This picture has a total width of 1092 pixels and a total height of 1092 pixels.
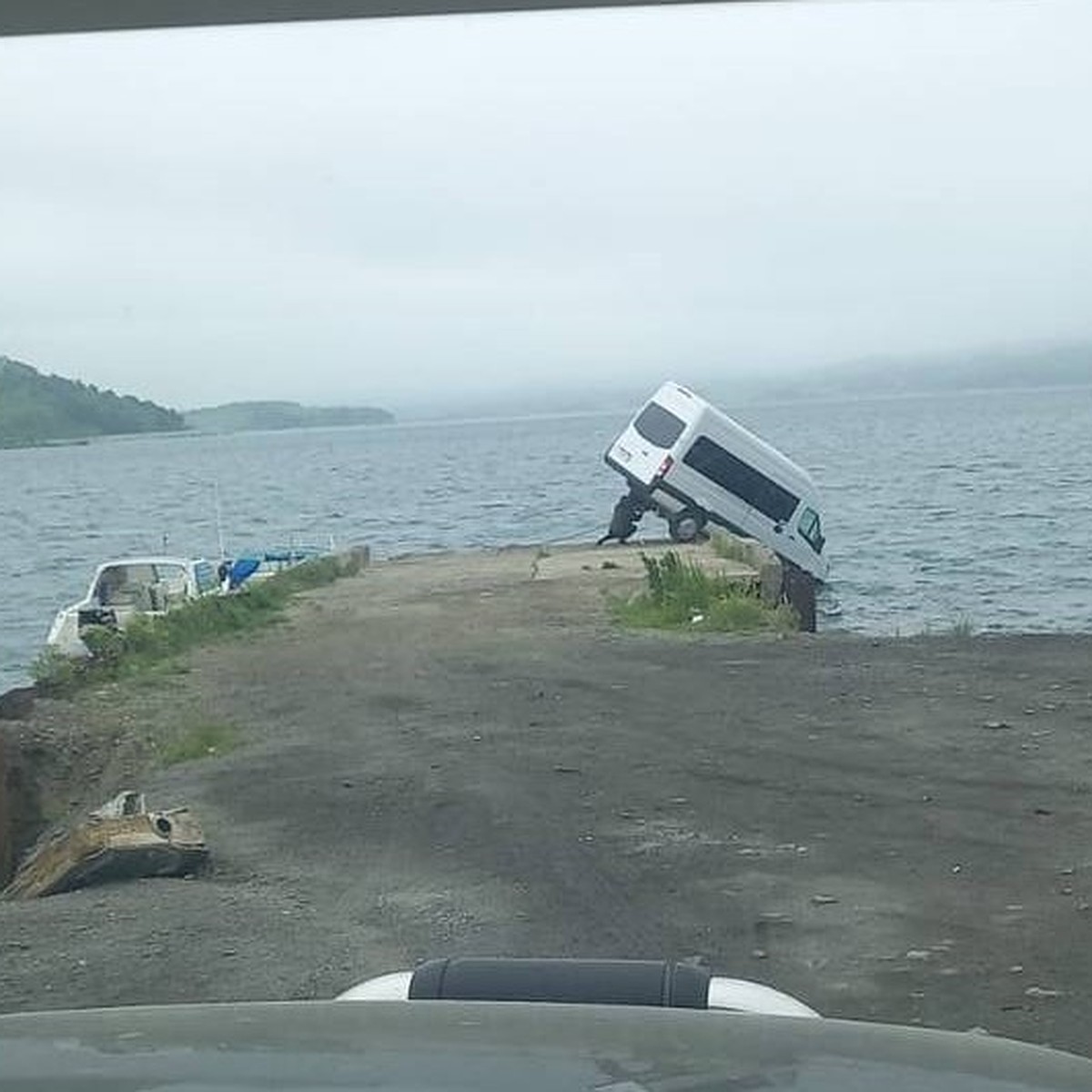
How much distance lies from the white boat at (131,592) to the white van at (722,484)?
7752 mm

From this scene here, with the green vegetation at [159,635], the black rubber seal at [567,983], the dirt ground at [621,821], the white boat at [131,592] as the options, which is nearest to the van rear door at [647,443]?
the green vegetation at [159,635]

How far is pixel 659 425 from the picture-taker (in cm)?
3541

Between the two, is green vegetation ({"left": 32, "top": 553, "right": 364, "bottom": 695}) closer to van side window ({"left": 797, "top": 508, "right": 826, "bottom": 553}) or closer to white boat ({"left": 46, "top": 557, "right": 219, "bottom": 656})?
white boat ({"left": 46, "top": 557, "right": 219, "bottom": 656})

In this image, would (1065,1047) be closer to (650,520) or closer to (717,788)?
(717,788)

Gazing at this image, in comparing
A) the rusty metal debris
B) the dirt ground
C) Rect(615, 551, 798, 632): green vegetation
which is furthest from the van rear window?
the rusty metal debris

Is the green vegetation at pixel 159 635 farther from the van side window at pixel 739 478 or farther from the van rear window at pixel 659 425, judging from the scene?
the van side window at pixel 739 478

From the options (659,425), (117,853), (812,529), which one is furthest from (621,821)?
(659,425)

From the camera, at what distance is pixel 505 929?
940 cm

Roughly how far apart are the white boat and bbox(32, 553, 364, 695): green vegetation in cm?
62

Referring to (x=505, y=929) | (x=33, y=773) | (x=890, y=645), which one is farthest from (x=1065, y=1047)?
(x=890, y=645)

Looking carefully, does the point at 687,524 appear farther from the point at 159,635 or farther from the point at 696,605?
the point at 159,635

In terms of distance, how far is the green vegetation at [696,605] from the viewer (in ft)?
75.7

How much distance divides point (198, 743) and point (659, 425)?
2033cm

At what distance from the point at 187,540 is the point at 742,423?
10126mm
